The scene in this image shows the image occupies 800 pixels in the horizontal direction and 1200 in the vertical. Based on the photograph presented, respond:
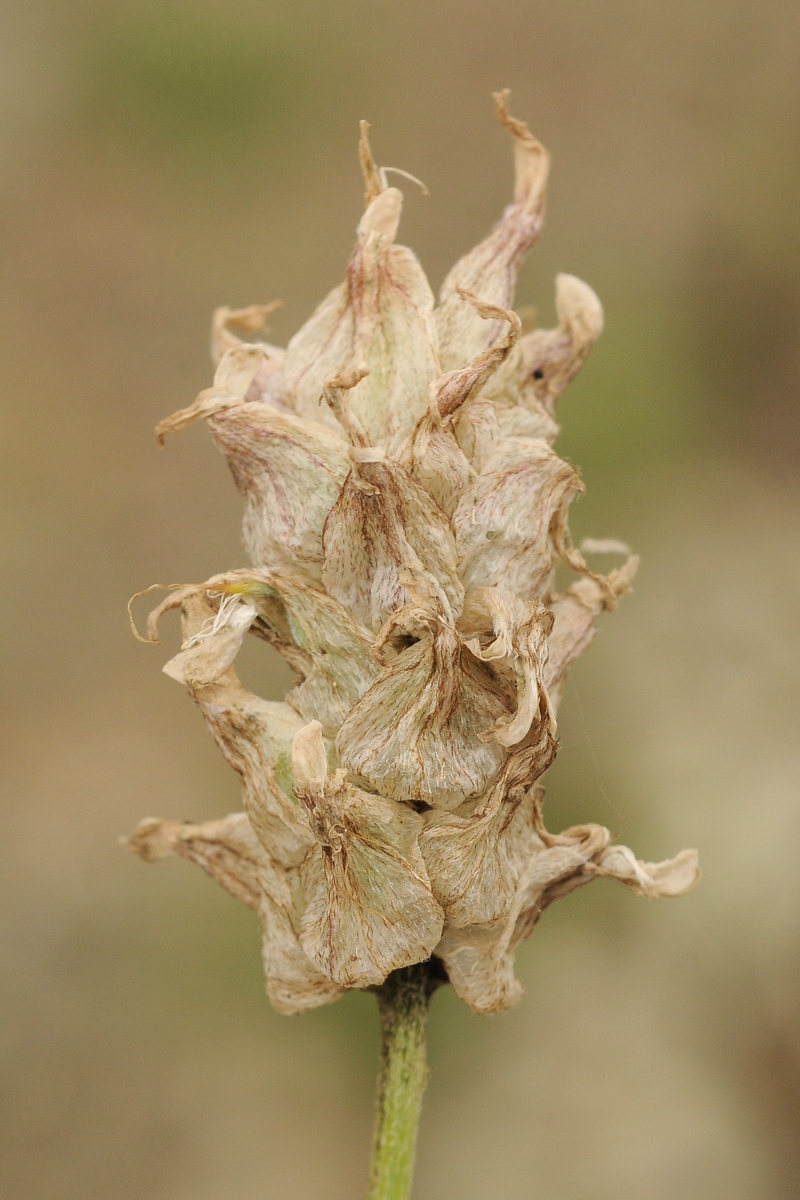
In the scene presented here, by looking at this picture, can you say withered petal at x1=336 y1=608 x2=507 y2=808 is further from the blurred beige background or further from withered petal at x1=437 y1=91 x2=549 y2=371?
the blurred beige background

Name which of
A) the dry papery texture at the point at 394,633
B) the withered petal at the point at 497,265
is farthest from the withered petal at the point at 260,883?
the withered petal at the point at 497,265

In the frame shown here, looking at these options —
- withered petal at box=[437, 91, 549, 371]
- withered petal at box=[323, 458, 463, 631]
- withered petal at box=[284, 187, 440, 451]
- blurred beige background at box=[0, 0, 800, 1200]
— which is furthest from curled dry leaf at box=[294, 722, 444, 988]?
blurred beige background at box=[0, 0, 800, 1200]

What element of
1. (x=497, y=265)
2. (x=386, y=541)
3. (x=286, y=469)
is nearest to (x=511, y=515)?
(x=386, y=541)

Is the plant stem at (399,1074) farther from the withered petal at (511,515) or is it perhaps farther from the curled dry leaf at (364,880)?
the withered petal at (511,515)

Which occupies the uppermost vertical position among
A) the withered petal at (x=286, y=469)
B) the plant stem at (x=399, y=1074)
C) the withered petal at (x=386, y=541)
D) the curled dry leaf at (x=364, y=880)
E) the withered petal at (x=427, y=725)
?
the withered petal at (x=286, y=469)

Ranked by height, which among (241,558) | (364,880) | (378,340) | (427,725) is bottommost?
(364,880)

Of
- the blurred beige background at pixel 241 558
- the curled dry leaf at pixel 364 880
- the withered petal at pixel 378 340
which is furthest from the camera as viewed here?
the blurred beige background at pixel 241 558

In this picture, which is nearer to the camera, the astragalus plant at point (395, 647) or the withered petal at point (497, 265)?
the astragalus plant at point (395, 647)

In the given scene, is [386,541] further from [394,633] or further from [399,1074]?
[399,1074]
